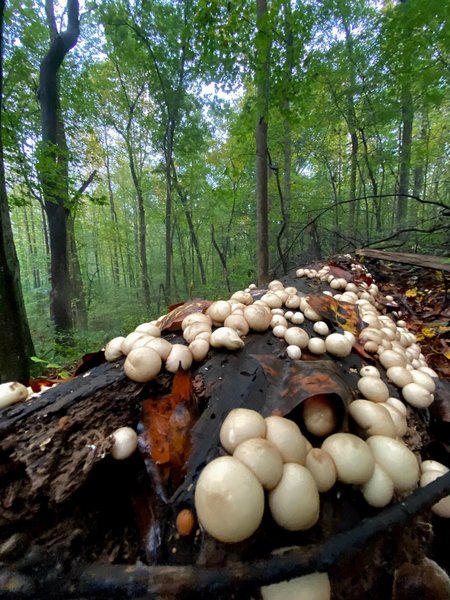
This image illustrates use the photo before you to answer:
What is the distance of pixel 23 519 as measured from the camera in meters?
0.81

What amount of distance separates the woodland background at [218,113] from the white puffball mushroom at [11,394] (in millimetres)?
2549

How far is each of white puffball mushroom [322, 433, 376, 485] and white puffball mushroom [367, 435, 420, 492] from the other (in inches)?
3.3

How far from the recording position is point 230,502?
0.65 metres

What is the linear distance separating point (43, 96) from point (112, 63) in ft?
19.7

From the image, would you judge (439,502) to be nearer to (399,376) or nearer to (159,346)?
(399,376)

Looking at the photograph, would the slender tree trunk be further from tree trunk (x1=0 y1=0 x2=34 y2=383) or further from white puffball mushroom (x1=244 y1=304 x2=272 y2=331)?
tree trunk (x1=0 y1=0 x2=34 y2=383)

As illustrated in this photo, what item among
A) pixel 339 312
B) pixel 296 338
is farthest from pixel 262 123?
pixel 296 338

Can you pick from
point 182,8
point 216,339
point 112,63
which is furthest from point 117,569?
point 112,63

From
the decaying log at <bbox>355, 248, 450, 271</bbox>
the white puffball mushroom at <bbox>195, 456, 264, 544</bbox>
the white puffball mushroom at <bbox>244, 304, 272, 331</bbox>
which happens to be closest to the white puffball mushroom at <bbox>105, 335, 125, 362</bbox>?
the white puffball mushroom at <bbox>244, 304, 272, 331</bbox>

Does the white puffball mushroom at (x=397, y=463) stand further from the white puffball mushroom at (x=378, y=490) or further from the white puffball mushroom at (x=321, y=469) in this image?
the white puffball mushroom at (x=321, y=469)

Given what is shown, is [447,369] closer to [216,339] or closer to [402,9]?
[216,339]

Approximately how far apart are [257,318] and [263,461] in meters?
0.80

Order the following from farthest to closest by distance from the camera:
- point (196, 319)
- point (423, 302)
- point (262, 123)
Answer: point (262, 123), point (423, 302), point (196, 319)

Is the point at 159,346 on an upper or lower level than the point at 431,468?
upper
